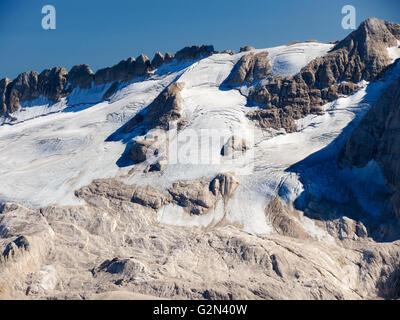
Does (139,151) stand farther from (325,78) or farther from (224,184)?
(325,78)

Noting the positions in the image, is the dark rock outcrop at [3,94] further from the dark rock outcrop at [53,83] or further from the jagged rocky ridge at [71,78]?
the dark rock outcrop at [53,83]

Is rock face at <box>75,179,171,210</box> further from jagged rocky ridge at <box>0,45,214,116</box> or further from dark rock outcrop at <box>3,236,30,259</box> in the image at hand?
jagged rocky ridge at <box>0,45,214,116</box>

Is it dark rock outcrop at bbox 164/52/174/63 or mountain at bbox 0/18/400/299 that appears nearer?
mountain at bbox 0/18/400/299

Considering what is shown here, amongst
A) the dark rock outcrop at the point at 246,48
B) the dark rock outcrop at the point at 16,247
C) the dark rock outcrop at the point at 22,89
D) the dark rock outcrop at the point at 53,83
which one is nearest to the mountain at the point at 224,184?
the dark rock outcrop at the point at 16,247

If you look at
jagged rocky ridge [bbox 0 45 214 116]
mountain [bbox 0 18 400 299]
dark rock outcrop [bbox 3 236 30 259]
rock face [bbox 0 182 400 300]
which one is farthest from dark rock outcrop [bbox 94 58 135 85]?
dark rock outcrop [bbox 3 236 30 259]

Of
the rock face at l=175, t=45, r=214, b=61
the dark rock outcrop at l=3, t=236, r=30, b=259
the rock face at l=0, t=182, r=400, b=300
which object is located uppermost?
the rock face at l=175, t=45, r=214, b=61

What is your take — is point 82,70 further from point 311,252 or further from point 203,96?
point 311,252

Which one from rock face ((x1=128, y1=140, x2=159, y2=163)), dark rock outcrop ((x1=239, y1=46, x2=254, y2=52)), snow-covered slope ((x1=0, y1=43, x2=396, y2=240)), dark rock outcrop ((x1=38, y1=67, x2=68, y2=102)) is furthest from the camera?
dark rock outcrop ((x1=38, y1=67, x2=68, y2=102))
